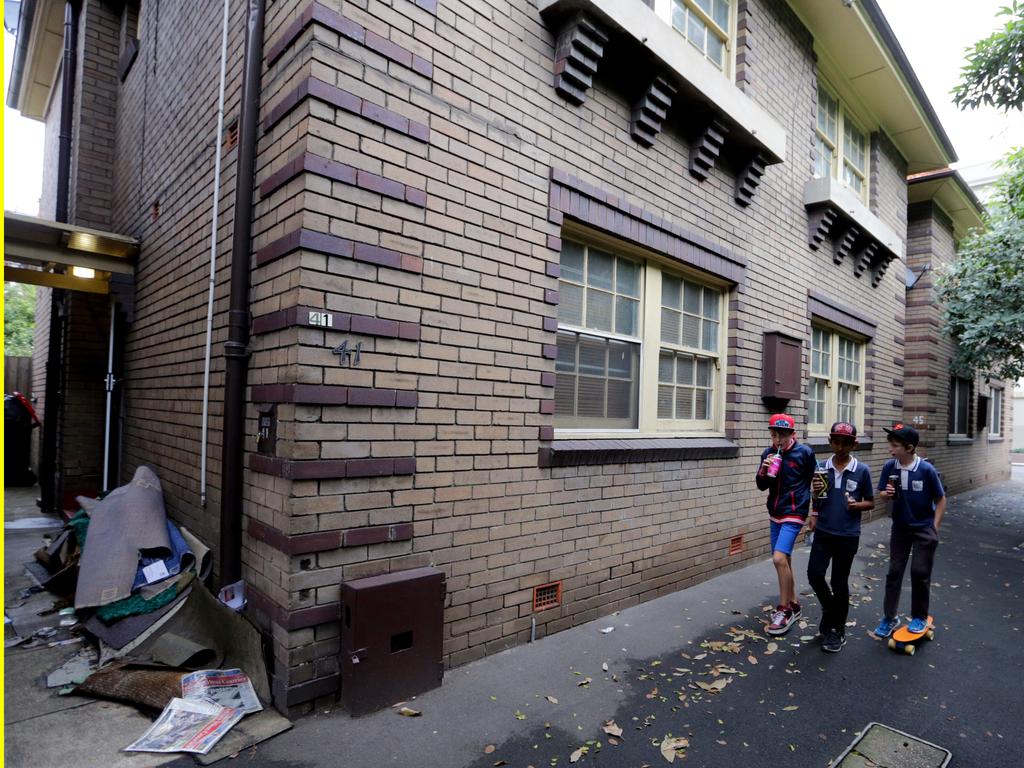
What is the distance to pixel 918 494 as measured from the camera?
16.4 feet

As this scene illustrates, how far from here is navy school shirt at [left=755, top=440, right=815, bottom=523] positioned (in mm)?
5152

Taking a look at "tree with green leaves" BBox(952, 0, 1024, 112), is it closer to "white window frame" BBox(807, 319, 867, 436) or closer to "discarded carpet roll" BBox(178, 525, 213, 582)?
"white window frame" BBox(807, 319, 867, 436)

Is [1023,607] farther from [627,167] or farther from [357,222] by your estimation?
[357,222]

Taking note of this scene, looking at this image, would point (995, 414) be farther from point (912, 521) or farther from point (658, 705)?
point (658, 705)

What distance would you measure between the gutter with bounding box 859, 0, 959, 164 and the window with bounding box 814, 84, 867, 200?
32.8 inches

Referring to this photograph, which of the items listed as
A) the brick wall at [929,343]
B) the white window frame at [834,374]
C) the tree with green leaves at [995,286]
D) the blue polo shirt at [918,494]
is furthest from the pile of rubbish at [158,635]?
the brick wall at [929,343]

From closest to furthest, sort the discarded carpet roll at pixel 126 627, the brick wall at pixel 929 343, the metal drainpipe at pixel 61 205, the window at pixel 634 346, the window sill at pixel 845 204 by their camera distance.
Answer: the discarded carpet roll at pixel 126 627, the window at pixel 634 346, the window sill at pixel 845 204, the metal drainpipe at pixel 61 205, the brick wall at pixel 929 343

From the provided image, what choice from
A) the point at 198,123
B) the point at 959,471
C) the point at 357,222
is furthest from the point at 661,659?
the point at 959,471

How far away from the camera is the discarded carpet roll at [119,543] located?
4.36 m

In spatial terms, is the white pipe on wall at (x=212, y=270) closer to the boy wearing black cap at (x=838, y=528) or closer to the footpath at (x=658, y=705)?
the footpath at (x=658, y=705)

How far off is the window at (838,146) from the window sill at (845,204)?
54cm

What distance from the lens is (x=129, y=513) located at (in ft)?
16.0

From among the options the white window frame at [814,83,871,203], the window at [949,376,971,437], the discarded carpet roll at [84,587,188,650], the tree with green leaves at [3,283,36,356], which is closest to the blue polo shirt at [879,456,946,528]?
the white window frame at [814,83,871,203]

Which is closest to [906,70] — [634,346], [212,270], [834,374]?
[834,374]
